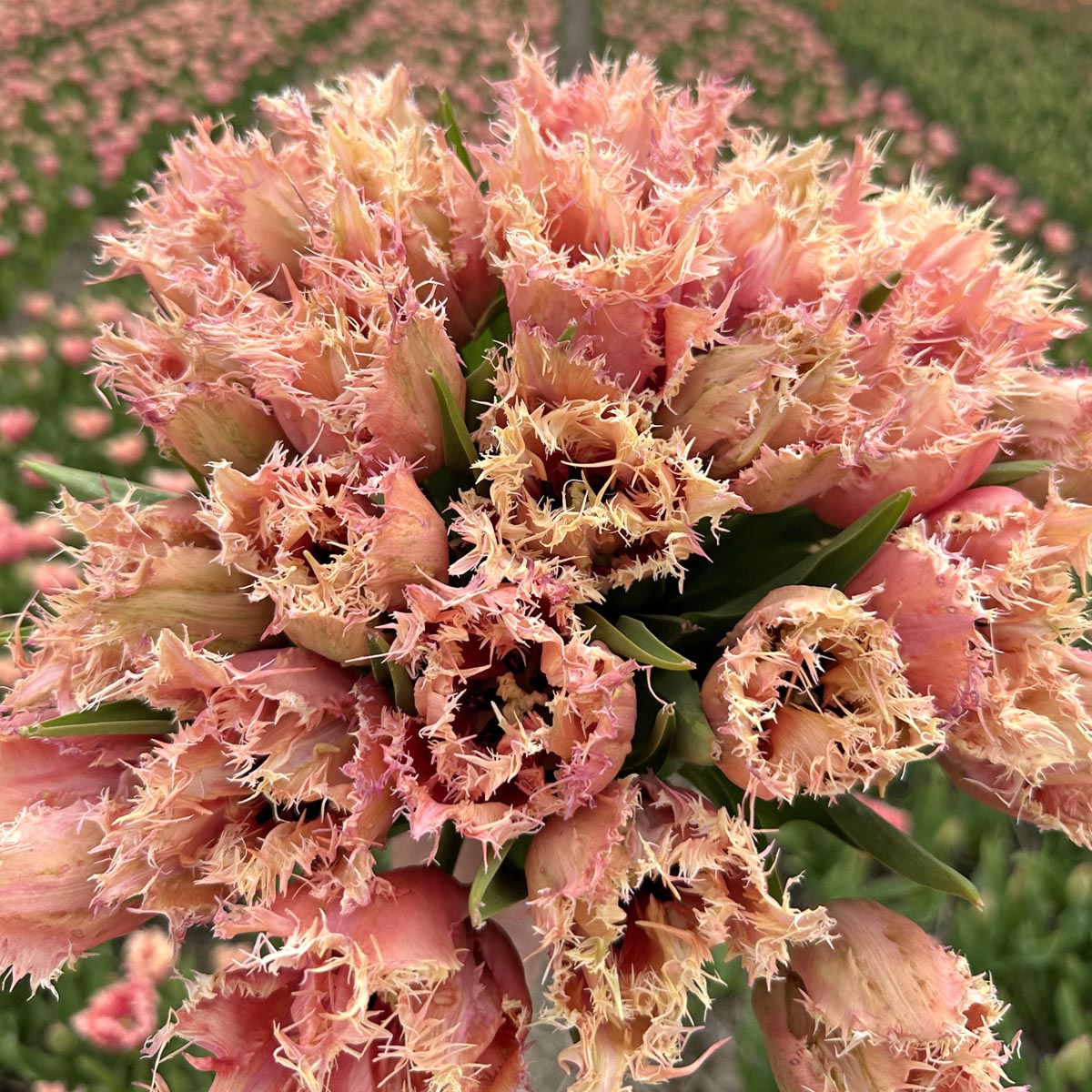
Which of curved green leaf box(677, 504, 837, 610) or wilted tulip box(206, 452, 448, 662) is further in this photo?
curved green leaf box(677, 504, 837, 610)

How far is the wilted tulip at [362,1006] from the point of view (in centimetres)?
33

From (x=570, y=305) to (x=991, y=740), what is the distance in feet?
0.90

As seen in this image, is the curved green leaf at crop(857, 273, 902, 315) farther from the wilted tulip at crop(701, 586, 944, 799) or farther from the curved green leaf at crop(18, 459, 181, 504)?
the curved green leaf at crop(18, 459, 181, 504)

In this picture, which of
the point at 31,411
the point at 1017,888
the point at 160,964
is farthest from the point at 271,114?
the point at 31,411

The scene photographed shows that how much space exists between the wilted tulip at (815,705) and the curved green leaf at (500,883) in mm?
108

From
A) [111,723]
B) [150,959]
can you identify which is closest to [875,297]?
[111,723]

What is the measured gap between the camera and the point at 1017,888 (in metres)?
0.90

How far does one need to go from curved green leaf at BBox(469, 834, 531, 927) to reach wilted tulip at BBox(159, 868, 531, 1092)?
0.8 inches

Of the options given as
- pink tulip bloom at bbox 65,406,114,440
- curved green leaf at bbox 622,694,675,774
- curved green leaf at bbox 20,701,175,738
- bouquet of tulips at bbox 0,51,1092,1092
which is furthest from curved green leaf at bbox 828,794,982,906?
pink tulip bloom at bbox 65,406,114,440

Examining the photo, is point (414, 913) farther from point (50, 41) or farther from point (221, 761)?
point (50, 41)

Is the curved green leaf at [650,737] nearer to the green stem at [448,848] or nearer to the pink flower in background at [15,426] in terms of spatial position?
the green stem at [448,848]

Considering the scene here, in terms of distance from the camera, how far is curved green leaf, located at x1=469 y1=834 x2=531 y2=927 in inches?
13.9

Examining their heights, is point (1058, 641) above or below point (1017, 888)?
above

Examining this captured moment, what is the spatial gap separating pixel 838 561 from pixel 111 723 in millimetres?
344
